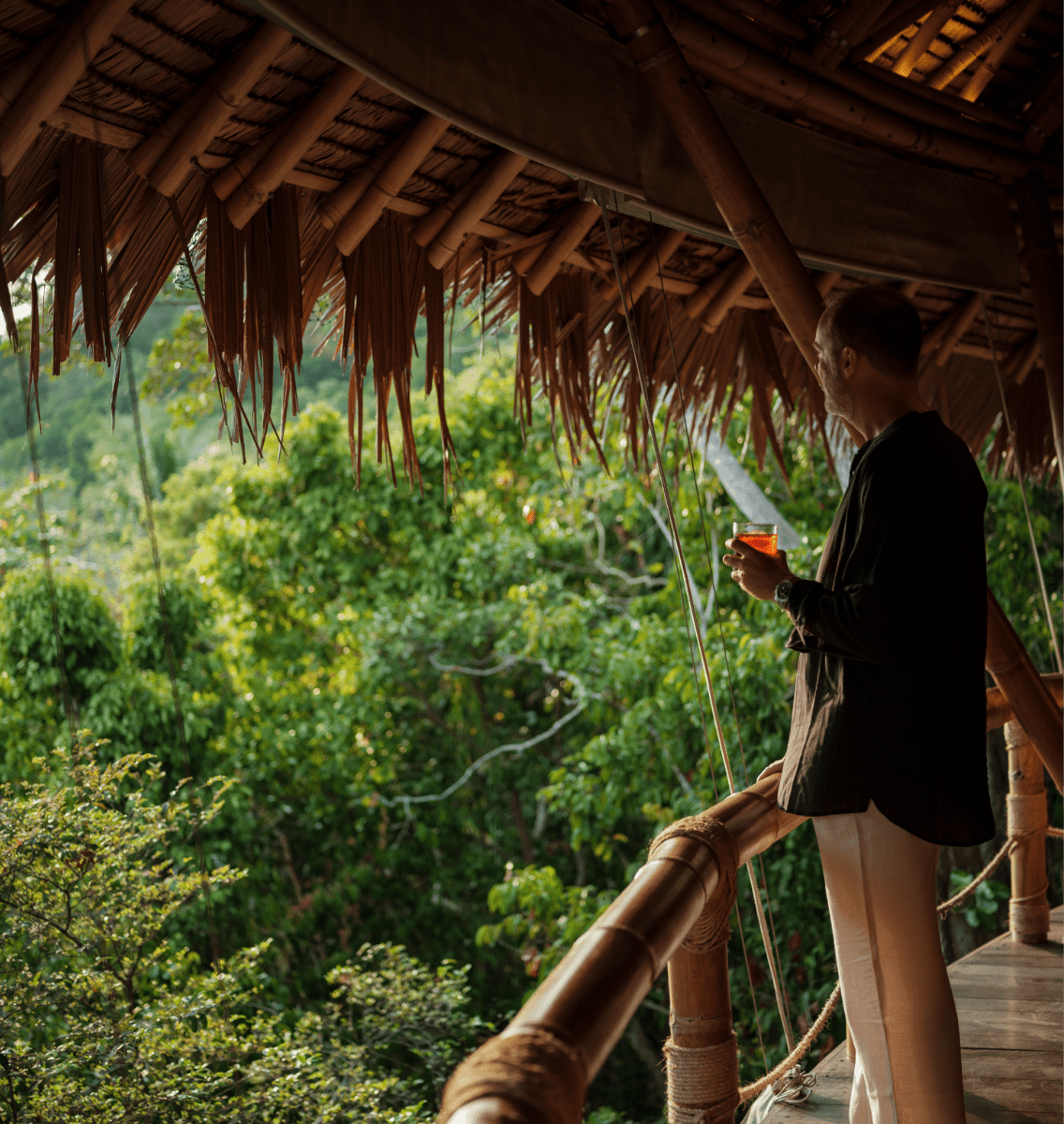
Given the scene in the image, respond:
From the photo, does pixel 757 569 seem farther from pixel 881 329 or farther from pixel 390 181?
pixel 390 181

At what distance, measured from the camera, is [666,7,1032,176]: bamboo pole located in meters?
1.62

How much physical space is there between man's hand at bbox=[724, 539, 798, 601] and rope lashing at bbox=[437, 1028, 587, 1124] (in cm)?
60

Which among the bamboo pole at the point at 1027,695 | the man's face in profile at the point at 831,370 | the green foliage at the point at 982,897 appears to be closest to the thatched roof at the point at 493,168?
the man's face in profile at the point at 831,370

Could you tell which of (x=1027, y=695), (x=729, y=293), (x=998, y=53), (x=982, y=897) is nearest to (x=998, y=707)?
(x=1027, y=695)

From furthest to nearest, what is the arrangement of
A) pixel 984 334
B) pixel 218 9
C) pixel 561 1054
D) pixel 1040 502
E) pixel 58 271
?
pixel 1040 502
pixel 984 334
pixel 58 271
pixel 218 9
pixel 561 1054

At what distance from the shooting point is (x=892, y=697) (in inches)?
42.0

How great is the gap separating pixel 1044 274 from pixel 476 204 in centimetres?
127

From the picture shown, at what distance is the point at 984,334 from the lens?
2.80m

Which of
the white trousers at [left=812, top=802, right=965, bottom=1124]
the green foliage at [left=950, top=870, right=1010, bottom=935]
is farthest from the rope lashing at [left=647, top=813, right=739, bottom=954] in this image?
the green foliage at [left=950, top=870, right=1010, bottom=935]

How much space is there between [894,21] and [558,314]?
80cm

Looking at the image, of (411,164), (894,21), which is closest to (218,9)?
(411,164)

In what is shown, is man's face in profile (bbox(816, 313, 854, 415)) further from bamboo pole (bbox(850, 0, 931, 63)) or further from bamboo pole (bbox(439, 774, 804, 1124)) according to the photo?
bamboo pole (bbox(850, 0, 931, 63))

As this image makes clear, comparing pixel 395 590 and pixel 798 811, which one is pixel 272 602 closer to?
pixel 395 590

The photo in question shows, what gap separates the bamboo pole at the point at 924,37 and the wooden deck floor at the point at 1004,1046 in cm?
171
